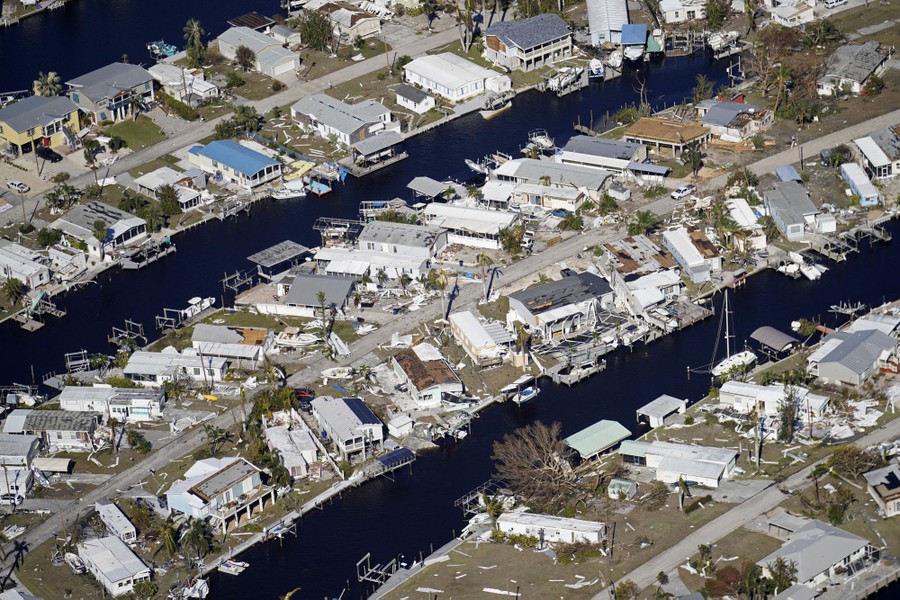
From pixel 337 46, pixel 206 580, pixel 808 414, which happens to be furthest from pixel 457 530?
pixel 337 46

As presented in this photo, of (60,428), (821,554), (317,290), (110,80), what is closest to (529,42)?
(110,80)

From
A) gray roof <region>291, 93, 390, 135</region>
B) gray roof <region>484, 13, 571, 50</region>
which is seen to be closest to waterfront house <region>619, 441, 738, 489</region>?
gray roof <region>291, 93, 390, 135</region>

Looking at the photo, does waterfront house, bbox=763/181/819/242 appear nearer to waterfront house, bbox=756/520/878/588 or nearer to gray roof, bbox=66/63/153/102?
waterfront house, bbox=756/520/878/588

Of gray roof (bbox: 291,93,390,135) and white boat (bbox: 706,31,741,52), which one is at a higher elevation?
white boat (bbox: 706,31,741,52)

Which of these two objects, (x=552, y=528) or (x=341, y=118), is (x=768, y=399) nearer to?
(x=552, y=528)

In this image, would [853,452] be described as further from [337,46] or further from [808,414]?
[337,46]

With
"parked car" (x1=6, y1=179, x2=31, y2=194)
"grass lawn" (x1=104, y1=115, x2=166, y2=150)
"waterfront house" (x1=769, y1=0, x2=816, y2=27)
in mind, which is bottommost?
"parked car" (x1=6, y1=179, x2=31, y2=194)

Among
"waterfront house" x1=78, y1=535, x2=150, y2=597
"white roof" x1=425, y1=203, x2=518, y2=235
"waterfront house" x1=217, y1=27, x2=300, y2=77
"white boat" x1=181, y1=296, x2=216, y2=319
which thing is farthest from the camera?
"waterfront house" x1=217, y1=27, x2=300, y2=77

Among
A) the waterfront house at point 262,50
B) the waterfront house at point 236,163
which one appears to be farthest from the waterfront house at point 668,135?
the waterfront house at point 262,50
